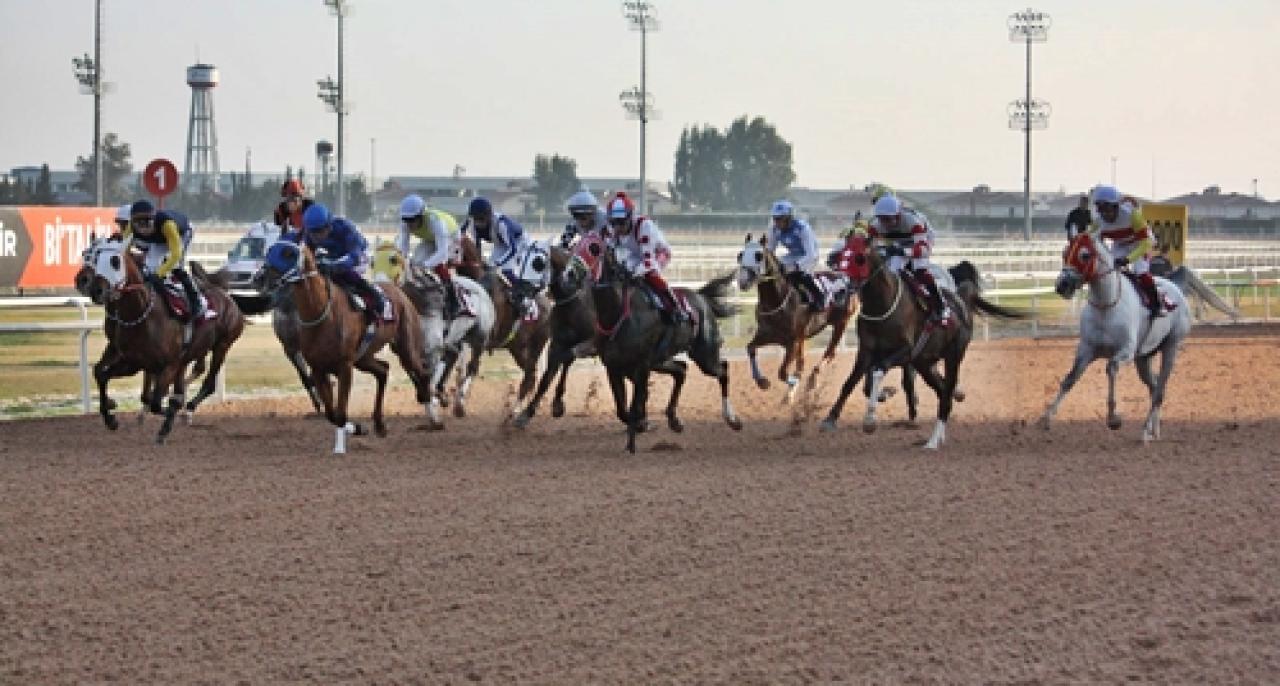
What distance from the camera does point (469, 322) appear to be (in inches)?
652

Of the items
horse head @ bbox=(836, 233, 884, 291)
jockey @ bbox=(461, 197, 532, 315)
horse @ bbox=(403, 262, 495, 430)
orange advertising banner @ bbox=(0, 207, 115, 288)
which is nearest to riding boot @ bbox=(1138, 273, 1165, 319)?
horse head @ bbox=(836, 233, 884, 291)

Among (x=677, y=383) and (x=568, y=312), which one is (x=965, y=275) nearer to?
(x=677, y=383)

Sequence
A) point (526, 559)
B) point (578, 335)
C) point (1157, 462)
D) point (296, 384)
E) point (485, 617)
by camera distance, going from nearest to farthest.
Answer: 1. point (485, 617)
2. point (526, 559)
3. point (1157, 462)
4. point (578, 335)
5. point (296, 384)

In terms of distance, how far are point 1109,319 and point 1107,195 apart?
3.16ft

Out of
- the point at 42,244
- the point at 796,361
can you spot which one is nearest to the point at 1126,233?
the point at 796,361

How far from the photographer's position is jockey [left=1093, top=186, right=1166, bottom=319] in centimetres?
1534

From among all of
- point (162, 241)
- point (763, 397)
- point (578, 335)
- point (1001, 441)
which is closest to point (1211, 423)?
point (1001, 441)

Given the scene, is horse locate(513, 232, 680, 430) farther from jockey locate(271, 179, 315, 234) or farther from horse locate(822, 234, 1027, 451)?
jockey locate(271, 179, 315, 234)

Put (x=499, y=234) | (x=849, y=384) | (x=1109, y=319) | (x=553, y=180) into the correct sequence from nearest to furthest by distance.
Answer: (x=849, y=384) → (x=1109, y=319) → (x=499, y=234) → (x=553, y=180)

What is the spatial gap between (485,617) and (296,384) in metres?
13.3

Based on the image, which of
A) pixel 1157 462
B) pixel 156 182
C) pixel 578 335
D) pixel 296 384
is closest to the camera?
pixel 1157 462

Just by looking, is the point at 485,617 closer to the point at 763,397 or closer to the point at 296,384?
the point at 763,397

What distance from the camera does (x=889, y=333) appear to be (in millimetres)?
14812

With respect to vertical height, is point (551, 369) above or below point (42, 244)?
below
